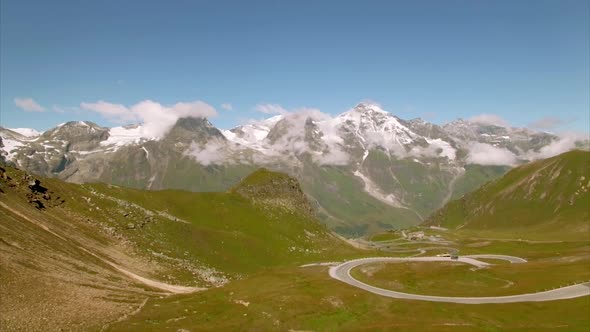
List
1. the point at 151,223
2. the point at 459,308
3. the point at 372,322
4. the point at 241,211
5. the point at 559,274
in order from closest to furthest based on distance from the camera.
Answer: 1. the point at 372,322
2. the point at 459,308
3. the point at 559,274
4. the point at 151,223
5. the point at 241,211

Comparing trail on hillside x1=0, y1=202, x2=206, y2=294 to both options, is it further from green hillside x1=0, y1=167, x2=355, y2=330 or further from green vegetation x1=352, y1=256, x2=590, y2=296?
green vegetation x1=352, y1=256, x2=590, y2=296

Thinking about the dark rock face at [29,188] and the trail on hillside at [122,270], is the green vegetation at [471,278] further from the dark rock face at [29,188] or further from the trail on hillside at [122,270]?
the dark rock face at [29,188]

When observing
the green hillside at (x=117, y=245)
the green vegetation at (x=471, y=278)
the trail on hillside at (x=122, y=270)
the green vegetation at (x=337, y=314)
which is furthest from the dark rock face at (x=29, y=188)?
the green vegetation at (x=471, y=278)

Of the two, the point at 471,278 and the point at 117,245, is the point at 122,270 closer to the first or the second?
the point at 117,245

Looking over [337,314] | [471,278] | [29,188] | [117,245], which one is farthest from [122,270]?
[471,278]

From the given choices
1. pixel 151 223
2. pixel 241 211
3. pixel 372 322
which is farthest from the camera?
pixel 241 211

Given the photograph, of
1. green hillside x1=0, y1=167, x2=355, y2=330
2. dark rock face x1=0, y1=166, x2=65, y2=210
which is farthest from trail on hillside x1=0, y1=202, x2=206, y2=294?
dark rock face x1=0, y1=166, x2=65, y2=210

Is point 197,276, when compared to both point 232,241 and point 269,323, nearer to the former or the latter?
point 232,241

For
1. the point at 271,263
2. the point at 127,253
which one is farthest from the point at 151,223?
the point at 271,263
